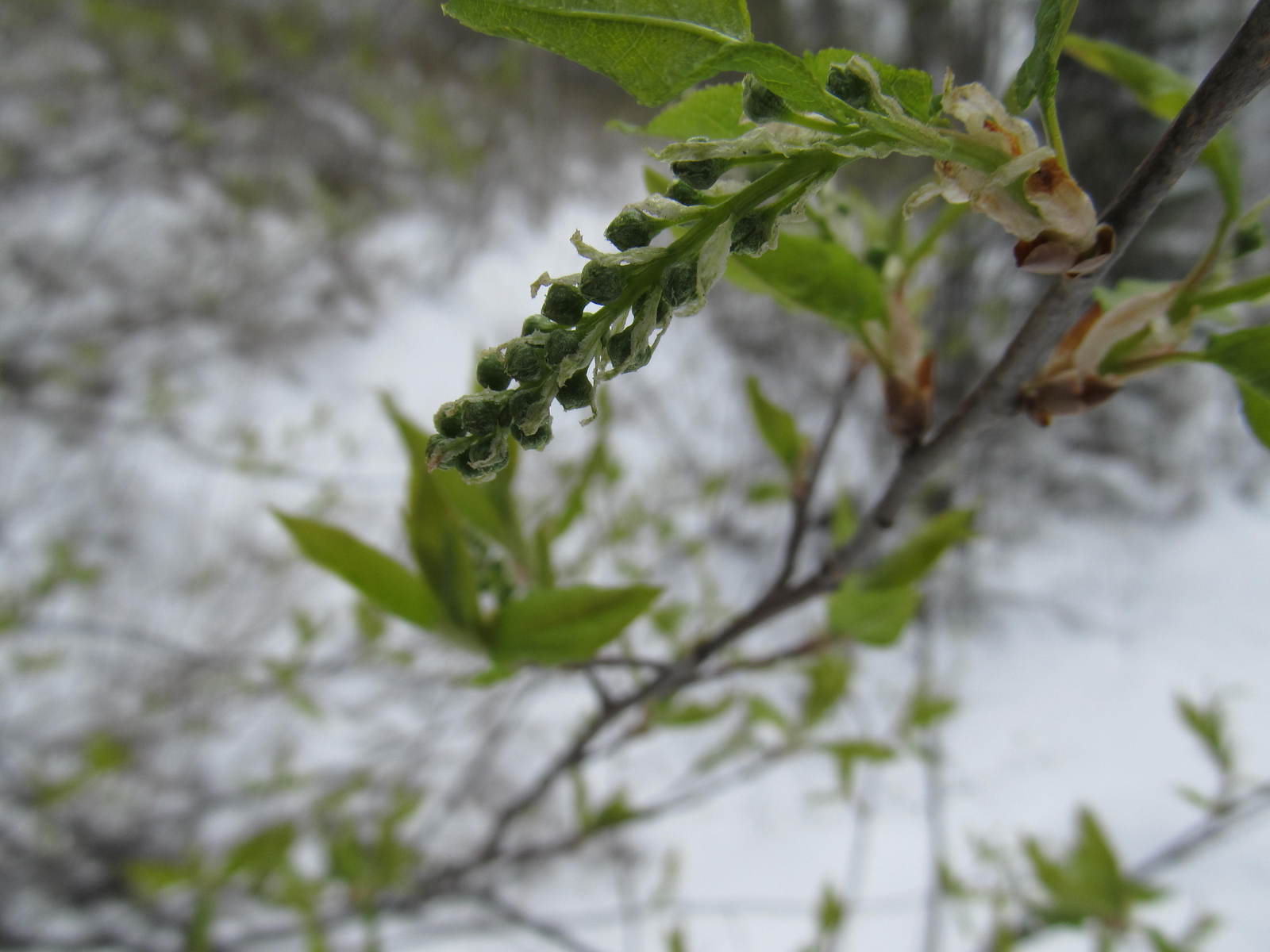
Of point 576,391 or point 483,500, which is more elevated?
point 483,500

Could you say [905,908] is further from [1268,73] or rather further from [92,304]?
[92,304]

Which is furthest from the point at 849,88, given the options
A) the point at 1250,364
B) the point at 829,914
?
the point at 829,914

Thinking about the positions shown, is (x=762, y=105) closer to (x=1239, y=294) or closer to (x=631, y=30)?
(x=631, y=30)

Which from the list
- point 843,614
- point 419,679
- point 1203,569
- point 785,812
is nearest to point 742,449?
point 785,812

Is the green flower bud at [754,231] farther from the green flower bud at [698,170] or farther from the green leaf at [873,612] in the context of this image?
the green leaf at [873,612]

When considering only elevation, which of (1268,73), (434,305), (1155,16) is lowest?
(1268,73)

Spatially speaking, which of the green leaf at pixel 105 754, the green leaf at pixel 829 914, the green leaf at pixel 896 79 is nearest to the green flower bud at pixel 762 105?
the green leaf at pixel 896 79
